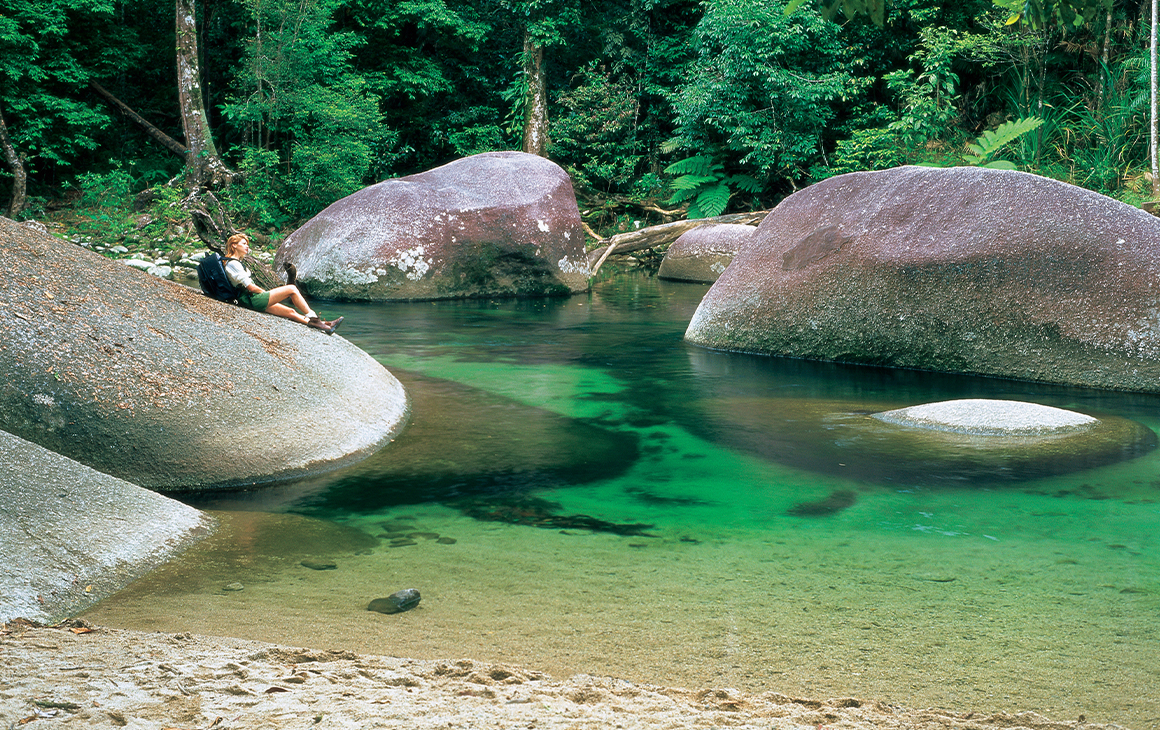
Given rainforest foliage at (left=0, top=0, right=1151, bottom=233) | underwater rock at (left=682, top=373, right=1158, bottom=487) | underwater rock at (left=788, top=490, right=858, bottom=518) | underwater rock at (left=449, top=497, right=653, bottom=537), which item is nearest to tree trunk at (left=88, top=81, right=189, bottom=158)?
rainforest foliage at (left=0, top=0, right=1151, bottom=233)

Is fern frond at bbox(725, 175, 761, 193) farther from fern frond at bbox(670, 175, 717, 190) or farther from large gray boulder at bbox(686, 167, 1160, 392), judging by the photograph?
large gray boulder at bbox(686, 167, 1160, 392)

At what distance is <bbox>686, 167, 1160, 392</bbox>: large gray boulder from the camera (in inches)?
271

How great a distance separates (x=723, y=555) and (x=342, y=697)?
1837mm

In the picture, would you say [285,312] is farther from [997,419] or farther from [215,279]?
[997,419]

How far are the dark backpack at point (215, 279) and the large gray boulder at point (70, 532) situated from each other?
8.32 feet

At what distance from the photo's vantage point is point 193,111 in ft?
54.2

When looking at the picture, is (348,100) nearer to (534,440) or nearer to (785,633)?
(534,440)

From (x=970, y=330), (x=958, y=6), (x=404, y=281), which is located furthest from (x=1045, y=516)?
(x=958, y=6)

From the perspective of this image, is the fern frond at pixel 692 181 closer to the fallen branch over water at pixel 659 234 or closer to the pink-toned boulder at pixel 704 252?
the fallen branch over water at pixel 659 234

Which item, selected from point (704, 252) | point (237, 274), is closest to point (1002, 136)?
point (704, 252)

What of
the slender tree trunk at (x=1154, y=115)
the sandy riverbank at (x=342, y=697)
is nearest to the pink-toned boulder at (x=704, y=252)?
the slender tree trunk at (x=1154, y=115)

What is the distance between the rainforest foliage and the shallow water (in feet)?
39.0

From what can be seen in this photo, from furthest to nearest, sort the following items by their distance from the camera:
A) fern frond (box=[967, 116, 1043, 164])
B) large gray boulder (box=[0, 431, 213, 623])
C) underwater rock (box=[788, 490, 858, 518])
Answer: fern frond (box=[967, 116, 1043, 164]) → underwater rock (box=[788, 490, 858, 518]) → large gray boulder (box=[0, 431, 213, 623])

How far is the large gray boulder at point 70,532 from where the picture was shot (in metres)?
3.08
